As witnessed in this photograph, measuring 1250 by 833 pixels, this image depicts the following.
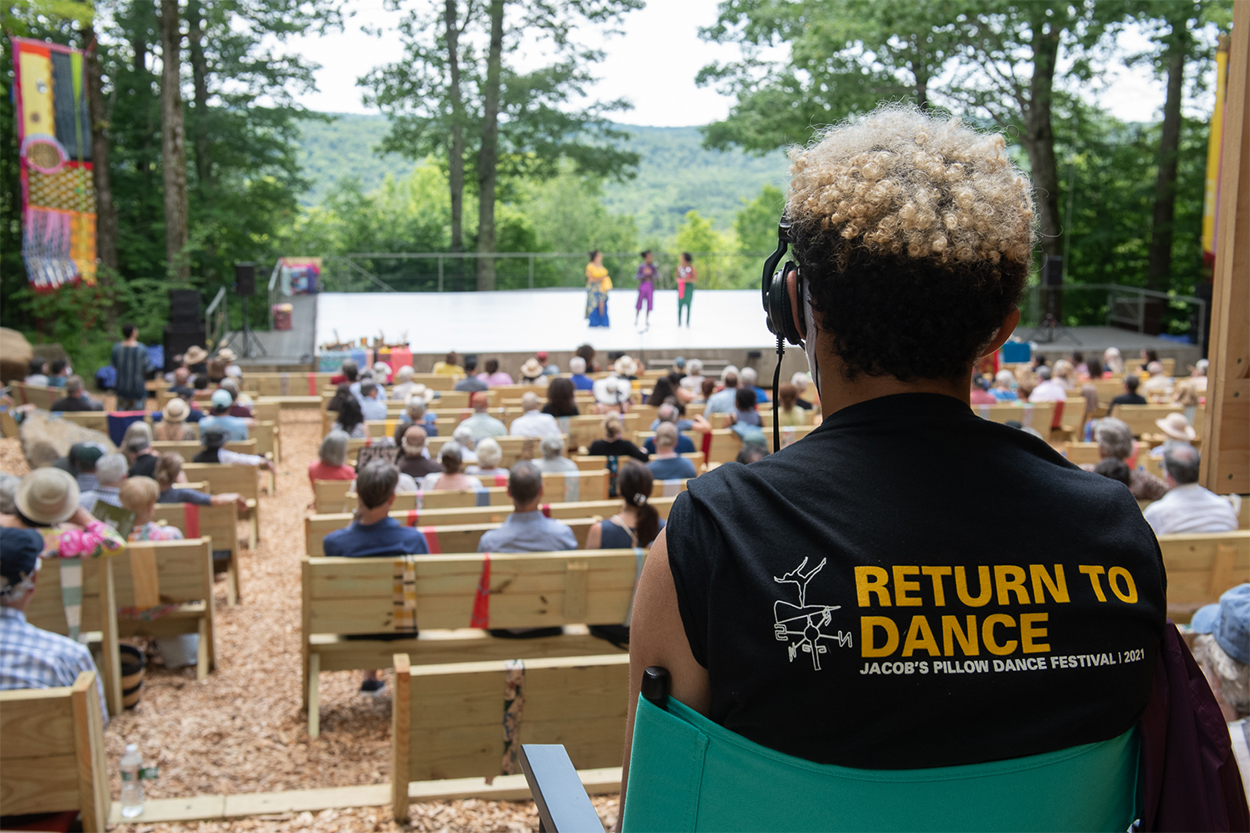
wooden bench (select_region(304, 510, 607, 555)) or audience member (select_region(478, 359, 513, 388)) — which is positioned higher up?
audience member (select_region(478, 359, 513, 388))

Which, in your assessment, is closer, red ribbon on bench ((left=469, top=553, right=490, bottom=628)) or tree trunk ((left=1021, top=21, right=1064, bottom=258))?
red ribbon on bench ((left=469, top=553, right=490, bottom=628))

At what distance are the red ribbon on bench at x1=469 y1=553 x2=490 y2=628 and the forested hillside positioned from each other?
6533 centimetres

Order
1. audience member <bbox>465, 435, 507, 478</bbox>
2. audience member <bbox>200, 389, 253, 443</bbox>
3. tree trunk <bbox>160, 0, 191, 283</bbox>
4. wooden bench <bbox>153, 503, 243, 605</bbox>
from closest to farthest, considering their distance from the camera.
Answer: wooden bench <bbox>153, 503, 243, 605</bbox>
audience member <bbox>465, 435, 507, 478</bbox>
audience member <bbox>200, 389, 253, 443</bbox>
tree trunk <bbox>160, 0, 191, 283</bbox>

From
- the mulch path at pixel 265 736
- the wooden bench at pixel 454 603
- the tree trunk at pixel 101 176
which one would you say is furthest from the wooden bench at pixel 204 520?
the tree trunk at pixel 101 176

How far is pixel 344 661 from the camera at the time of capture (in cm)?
431

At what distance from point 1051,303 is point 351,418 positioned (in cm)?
1733

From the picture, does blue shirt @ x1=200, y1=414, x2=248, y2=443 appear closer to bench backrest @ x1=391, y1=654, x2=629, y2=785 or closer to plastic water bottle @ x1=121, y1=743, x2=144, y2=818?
plastic water bottle @ x1=121, y1=743, x2=144, y2=818

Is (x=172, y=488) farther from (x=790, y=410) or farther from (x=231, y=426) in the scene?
(x=790, y=410)

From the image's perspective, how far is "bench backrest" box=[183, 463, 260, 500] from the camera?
7137 mm

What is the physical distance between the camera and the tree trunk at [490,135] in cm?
2708

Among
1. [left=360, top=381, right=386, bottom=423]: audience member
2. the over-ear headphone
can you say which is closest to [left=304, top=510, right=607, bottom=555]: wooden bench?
the over-ear headphone

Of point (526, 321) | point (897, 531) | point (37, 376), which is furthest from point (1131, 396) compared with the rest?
point (37, 376)

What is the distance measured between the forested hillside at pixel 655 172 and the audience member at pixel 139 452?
62.9m

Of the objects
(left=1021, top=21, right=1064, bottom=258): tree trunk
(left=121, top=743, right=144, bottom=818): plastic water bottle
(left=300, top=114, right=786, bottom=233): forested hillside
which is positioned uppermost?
(left=300, top=114, right=786, bottom=233): forested hillside
